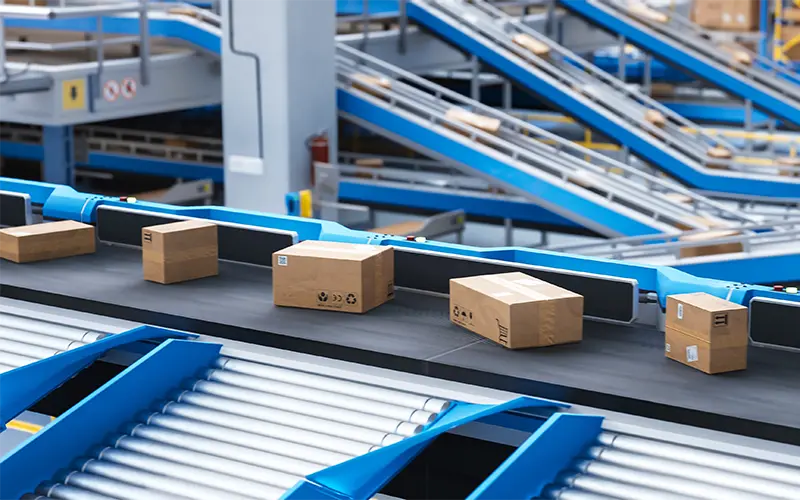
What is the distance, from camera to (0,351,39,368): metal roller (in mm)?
4590

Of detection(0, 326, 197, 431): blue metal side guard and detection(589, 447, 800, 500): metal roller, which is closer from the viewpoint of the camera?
detection(589, 447, 800, 500): metal roller

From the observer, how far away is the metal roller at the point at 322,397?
3998 mm

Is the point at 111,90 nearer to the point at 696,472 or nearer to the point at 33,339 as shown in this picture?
the point at 33,339

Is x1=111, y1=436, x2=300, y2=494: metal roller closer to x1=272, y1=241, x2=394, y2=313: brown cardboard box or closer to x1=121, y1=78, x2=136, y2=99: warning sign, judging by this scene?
x1=272, y1=241, x2=394, y2=313: brown cardboard box

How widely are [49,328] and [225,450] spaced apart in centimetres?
121

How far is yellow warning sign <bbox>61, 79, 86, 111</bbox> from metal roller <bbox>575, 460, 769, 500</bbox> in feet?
24.0

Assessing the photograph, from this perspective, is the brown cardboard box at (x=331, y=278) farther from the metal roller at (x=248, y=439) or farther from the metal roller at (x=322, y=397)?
the metal roller at (x=248, y=439)

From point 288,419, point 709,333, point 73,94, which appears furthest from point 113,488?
point 73,94

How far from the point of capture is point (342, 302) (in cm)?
494

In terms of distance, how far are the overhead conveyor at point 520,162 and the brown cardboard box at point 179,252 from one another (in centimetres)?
508

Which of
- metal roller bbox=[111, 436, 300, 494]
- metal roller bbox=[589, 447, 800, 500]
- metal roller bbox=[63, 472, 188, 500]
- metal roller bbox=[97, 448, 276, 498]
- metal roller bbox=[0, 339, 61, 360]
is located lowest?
metal roller bbox=[63, 472, 188, 500]

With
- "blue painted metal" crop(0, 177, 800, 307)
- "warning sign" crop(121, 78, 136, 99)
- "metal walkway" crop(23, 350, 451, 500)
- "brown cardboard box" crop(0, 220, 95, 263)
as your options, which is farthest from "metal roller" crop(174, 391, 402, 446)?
"warning sign" crop(121, 78, 136, 99)

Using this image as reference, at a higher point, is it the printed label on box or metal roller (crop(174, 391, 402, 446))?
the printed label on box

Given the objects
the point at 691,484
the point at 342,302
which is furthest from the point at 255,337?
the point at 691,484
